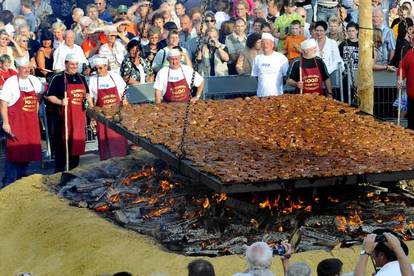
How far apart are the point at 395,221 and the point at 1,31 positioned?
31.9 feet

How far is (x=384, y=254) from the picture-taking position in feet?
32.4

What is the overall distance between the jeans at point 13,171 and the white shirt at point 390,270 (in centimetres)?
1060

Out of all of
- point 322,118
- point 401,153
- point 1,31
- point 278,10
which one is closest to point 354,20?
point 278,10

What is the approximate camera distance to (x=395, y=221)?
13695 mm

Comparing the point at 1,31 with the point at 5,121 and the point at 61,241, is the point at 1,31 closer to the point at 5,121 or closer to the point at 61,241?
the point at 5,121

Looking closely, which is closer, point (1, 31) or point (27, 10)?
point (1, 31)

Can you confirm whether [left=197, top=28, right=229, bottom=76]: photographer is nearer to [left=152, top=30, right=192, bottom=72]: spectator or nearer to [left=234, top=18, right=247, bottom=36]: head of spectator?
[left=234, top=18, right=247, bottom=36]: head of spectator

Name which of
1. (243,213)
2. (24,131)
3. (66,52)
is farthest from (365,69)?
(66,52)

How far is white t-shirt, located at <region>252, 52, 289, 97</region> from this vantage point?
1956 centimetres

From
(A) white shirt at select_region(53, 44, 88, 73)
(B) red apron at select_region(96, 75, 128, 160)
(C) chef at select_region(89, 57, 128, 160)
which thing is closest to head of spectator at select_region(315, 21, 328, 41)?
(C) chef at select_region(89, 57, 128, 160)

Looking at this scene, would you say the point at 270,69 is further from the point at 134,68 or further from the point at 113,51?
the point at 113,51

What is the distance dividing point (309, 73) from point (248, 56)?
2.40m

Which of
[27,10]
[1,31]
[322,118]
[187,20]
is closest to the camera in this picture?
[322,118]

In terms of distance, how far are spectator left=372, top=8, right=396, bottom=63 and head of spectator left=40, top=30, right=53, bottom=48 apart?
534 cm
